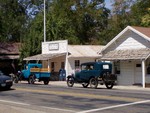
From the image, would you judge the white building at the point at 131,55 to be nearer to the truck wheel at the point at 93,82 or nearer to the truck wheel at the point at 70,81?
the truck wheel at the point at 93,82

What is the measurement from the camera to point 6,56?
54.2 meters

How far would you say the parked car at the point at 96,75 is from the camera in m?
29.2

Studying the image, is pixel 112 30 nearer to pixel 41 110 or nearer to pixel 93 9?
pixel 93 9

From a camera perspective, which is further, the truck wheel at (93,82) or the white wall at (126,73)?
the white wall at (126,73)

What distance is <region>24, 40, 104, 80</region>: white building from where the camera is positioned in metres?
43.1

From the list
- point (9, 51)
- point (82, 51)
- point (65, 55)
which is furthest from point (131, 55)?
point (9, 51)

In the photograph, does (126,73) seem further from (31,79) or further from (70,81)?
(31,79)

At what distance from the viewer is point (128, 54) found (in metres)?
33.5

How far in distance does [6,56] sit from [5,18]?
60.0 ft

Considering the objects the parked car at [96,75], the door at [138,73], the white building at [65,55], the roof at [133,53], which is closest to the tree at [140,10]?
the white building at [65,55]

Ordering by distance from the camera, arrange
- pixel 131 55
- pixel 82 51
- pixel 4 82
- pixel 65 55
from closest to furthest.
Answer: pixel 4 82, pixel 131 55, pixel 65 55, pixel 82 51

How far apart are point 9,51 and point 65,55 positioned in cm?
1449

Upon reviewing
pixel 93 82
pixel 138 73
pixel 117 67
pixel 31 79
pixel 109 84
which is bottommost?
pixel 109 84

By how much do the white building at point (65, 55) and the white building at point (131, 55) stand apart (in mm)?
5847
